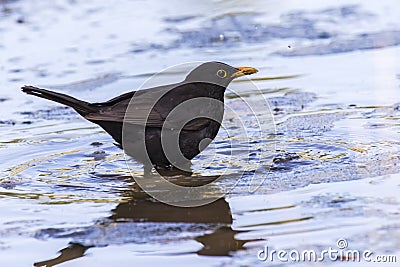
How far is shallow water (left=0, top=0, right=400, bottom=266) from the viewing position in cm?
461

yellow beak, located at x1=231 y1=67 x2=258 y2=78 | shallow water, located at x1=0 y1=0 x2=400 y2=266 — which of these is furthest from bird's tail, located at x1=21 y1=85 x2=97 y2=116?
yellow beak, located at x1=231 y1=67 x2=258 y2=78

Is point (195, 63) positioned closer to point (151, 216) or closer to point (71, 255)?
point (151, 216)

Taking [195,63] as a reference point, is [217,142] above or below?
below

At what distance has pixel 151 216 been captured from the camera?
512 cm

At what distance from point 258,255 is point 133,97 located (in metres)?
2.39

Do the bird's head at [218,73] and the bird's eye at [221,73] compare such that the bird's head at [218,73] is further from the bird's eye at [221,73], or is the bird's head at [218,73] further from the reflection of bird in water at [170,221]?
the reflection of bird in water at [170,221]

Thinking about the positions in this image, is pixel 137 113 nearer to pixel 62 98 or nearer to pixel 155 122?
pixel 155 122

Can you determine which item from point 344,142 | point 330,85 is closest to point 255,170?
point 344,142

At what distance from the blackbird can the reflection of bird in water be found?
0.70m

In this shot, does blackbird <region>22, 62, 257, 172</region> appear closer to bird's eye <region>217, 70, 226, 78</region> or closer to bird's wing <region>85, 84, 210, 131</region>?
bird's wing <region>85, 84, 210, 131</region>

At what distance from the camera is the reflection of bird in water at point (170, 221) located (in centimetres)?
448

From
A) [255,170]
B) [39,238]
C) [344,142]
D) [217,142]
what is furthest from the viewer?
[217,142]

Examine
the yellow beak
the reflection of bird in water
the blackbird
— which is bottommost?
the reflection of bird in water

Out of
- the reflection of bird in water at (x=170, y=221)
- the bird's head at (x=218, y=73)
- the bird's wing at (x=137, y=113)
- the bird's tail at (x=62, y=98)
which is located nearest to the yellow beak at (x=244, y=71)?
the bird's head at (x=218, y=73)
